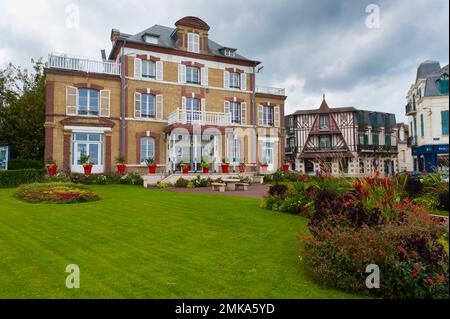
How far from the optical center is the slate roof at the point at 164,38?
2206 cm

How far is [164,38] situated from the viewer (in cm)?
2358

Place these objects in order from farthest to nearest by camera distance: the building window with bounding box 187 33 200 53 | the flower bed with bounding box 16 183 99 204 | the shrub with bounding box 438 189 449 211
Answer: the building window with bounding box 187 33 200 53
the flower bed with bounding box 16 183 99 204
the shrub with bounding box 438 189 449 211

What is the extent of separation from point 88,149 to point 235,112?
35.0 ft

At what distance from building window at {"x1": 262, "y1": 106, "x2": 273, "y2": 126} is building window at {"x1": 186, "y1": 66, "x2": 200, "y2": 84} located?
605cm

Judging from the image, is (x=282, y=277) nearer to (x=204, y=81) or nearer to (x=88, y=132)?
(x=88, y=132)

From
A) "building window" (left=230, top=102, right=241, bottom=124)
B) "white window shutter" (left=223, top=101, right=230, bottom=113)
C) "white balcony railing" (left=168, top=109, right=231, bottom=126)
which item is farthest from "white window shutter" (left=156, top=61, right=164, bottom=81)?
"building window" (left=230, top=102, right=241, bottom=124)

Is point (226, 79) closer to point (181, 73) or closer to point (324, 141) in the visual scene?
point (181, 73)

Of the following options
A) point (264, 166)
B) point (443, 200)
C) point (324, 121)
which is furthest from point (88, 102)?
point (324, 121)

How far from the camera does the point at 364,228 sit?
14.0ft

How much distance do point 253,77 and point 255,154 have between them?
19.6ft

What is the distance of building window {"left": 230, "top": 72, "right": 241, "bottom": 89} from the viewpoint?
25062mm

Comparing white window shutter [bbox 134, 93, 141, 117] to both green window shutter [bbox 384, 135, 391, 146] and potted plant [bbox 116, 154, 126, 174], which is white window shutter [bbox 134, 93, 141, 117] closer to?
potted plant [bbox 116, 154, 126, 174]

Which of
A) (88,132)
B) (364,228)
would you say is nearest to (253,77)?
(88,132)

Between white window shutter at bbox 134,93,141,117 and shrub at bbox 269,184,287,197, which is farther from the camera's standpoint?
white window shutter at bbox 134,93,141,117
